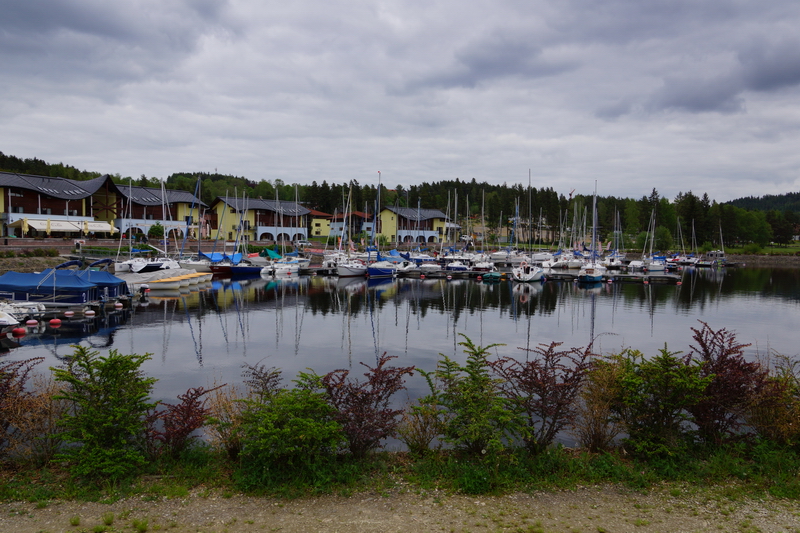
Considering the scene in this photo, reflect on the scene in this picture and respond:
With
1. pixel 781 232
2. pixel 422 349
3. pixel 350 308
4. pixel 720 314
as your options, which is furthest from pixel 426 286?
pixel 781 232

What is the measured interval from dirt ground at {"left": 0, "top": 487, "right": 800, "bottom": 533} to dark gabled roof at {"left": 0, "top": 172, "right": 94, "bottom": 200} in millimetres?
74013

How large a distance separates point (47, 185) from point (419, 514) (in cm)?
8262

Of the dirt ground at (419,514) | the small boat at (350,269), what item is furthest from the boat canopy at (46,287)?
the small boat at (350,269)

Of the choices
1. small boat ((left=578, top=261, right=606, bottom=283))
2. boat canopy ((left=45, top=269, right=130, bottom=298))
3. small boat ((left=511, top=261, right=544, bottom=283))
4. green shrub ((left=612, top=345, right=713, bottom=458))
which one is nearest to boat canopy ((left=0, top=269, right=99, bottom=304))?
boat canopy ((left=45, top=269, right=130, bottom=298))

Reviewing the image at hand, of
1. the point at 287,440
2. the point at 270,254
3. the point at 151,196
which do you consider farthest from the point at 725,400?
the point at 151,196

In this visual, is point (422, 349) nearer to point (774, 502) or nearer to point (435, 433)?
point (435, 433)

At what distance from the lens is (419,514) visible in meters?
6.72

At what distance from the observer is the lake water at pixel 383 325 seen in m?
20.1

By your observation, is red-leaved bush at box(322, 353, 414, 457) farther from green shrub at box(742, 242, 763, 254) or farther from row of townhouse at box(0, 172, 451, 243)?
green shrub at box(742, 242, 763, 254)

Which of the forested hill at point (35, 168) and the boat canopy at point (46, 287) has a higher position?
the forested hill at point (35, 168)

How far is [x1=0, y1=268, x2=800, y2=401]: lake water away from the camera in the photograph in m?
20.1

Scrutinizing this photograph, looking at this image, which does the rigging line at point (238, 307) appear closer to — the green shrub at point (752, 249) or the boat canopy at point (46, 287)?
the boat canopy at point (46, 287)

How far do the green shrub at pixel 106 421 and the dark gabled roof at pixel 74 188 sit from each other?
54.8m

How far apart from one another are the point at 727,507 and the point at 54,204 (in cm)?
8372
